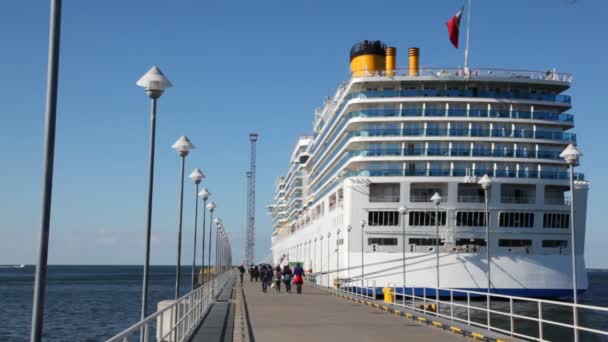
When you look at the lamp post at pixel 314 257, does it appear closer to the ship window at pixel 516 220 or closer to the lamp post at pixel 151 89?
the ship window at pixel 516 220

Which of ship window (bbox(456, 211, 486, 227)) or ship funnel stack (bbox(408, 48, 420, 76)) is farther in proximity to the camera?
ship funnel stack (bbox(408, 48, 420, 76))

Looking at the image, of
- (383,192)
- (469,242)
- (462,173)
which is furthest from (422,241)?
(462,173)

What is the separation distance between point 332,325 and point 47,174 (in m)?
15.2

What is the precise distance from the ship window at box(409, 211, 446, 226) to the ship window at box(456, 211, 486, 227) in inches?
42.3

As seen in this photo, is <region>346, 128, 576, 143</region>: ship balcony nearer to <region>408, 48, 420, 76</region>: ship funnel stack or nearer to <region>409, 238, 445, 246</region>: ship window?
<region>408, 48, 420, 76</region>: ship funnel stack

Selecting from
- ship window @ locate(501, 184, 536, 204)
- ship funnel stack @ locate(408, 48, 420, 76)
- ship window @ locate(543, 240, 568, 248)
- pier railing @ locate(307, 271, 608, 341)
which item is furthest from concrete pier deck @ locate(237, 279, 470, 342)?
ship funnel stack @ locate(408, 48, 420, 76)

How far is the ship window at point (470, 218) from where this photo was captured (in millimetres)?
50281

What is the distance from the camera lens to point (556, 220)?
50812 millimetres

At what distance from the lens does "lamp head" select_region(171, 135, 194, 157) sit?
22938 millimetres

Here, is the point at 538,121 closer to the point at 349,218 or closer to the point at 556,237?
the point at 556,237

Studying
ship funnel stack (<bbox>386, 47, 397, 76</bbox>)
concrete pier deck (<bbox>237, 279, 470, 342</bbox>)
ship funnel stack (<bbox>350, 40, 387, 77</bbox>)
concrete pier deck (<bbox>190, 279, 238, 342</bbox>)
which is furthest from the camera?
ship funnel stack (<bbox>350, 40, 387, 77</bbox>)

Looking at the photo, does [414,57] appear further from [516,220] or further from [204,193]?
[204,193]

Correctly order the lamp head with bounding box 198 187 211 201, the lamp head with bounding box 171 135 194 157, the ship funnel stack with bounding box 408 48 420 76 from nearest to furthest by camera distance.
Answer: the lamp head with bounding box 171 135 194 157
the lamp head with bounding box 198 187 211 201
the ship funnel stack with bounding box 408 48 420 76

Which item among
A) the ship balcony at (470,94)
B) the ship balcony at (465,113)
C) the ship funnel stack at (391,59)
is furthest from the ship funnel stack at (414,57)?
the ship balcony at (465,113)
